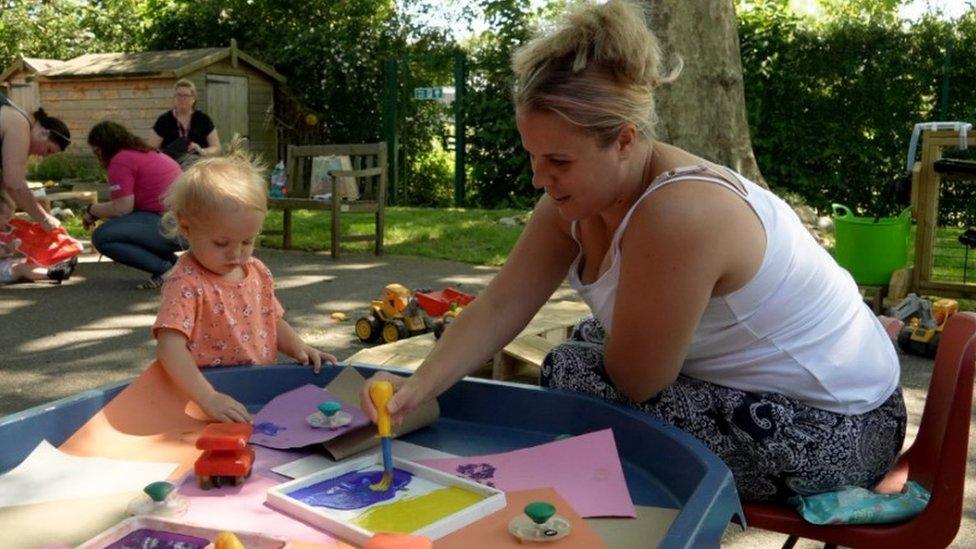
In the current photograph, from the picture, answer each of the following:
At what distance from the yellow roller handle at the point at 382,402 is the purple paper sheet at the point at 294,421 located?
10 cm

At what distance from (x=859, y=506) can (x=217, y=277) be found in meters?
1.44

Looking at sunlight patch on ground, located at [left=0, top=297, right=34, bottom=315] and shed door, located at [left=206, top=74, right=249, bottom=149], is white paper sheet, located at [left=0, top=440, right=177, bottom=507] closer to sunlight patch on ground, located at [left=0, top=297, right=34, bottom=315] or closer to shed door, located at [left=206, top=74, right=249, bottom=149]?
sunlight patch on ground, located at [left=0, top=297, right=34, bottom=315]

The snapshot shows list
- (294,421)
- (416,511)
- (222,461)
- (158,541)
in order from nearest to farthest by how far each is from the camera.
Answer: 1. (158,541)
2. (416,511)
3. (222,461)
4. (294,421)

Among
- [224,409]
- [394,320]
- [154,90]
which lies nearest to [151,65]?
[154,90]

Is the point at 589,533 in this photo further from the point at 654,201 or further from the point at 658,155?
the point at 658,155

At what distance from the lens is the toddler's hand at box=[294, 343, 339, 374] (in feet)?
6.86

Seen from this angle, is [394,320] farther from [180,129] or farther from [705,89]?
[705,89]

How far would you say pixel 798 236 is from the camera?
1762 mm

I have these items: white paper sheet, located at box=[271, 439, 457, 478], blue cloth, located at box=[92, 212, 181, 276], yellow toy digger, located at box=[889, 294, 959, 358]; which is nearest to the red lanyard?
blue cloth, located at box=[92, 212, 181, 276]

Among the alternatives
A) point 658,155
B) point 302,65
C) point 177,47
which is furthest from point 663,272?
point 177,47

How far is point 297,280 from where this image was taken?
6543 millimetres

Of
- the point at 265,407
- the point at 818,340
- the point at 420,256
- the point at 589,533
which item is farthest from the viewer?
the point at 420,256

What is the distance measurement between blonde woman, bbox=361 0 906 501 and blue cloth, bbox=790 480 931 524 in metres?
0.04

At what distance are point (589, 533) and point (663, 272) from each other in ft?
1.57
